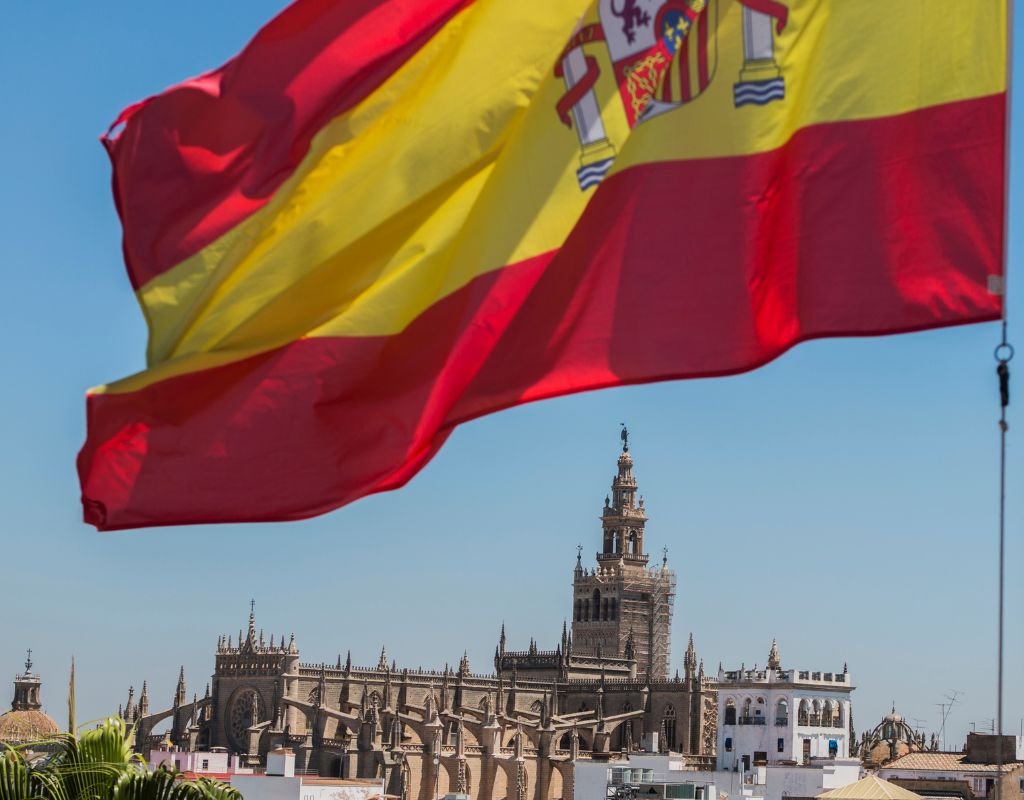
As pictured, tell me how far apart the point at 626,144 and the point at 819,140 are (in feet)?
3.17

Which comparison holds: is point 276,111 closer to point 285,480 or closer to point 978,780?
point 285,480

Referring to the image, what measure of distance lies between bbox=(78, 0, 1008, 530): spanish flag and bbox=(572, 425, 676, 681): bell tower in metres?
110

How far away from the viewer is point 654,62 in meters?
8.88

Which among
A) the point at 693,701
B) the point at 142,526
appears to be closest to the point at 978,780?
the point at 693,701

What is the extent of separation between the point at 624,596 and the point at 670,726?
2007 cm

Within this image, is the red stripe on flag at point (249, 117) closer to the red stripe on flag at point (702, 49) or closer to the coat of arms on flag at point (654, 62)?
the coat of arms on flag at point (654, 62)

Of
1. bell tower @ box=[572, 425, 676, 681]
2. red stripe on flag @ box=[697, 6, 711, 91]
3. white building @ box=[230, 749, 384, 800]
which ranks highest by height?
bell tower @ box=[572, 425, 676, 681]

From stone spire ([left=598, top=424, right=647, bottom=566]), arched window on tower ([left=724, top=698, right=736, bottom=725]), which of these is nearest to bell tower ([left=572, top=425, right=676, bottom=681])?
stone spire ([left=598, top=424, right=647, bottom=566])

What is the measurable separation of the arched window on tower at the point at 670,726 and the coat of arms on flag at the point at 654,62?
91146 mm

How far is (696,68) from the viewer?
28.7ft

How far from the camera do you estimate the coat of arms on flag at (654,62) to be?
8.61 metres

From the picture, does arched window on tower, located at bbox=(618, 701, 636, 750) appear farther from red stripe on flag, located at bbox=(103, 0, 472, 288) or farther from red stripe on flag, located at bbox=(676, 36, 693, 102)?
red stripe on flag, located at bbox=(676, 36, 693, 102)

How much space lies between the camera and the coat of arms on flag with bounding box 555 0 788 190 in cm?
861

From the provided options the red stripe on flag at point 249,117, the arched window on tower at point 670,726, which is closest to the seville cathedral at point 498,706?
the arched window on tower at point 670,726
